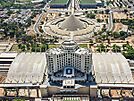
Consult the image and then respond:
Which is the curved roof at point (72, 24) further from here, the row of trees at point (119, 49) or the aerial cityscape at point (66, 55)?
the row of trees at point (119, 49)

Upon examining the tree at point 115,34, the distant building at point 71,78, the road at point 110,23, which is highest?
the road at point 110,23

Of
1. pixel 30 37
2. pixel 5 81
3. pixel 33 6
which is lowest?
pixel 5 81

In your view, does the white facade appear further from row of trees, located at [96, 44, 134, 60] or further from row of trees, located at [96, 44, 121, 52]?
row of trees, located at [96, 44, 121, 52]

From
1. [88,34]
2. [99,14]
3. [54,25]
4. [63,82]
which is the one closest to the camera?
[63,82]

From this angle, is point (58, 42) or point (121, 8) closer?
point (58, 42)

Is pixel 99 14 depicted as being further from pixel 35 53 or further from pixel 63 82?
pixel 63 82

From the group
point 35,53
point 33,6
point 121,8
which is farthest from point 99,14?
point 35,53

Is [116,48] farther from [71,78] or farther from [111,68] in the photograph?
[71,78]

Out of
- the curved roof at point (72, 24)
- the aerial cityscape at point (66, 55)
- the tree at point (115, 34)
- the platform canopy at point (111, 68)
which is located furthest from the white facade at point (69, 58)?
the curved roof at point (72, 24)

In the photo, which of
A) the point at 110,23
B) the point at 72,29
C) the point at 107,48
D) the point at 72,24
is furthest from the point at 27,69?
the point at 110,23
